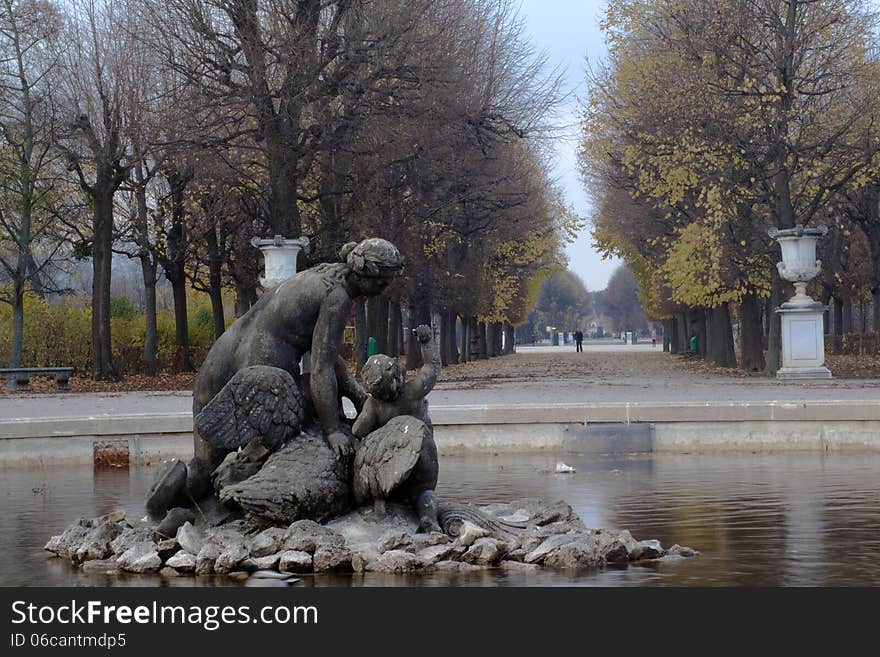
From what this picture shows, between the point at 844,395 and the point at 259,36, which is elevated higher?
the point at 259,36

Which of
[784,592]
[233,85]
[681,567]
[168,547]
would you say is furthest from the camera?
[233,85]

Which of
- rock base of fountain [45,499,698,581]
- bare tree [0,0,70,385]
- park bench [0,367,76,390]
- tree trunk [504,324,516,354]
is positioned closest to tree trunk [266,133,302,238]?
park bench [0,367,76,390]

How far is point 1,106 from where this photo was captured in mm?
37219

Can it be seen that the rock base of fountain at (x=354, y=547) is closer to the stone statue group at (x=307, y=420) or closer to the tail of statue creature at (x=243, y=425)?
the stone statue group at (x=307, y=420)

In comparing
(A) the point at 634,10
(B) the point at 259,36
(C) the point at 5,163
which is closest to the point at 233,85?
(B) the point at 259,36

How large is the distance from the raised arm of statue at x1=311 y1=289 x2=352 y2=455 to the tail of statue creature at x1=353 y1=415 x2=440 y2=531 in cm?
20

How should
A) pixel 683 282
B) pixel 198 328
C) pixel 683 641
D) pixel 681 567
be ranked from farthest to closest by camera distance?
pixel 198 328 < pixel 683 282 < pixel 681 567 < pixel 683 641

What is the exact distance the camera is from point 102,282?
109 feet

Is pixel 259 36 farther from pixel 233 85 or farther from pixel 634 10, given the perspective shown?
pixel 634 10

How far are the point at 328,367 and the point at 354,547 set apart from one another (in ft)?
4.19

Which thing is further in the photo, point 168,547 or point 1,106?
point 1,106

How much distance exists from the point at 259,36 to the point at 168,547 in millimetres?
20274

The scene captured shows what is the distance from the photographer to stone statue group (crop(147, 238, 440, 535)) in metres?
8.80

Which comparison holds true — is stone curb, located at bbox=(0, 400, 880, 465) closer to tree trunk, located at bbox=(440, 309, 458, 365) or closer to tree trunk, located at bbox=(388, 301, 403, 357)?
tree trunk, located at bbox=(388, 301, 403, 357)
